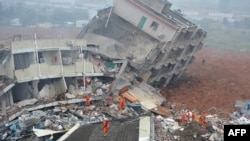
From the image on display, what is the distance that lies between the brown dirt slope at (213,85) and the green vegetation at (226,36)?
1274 centimetres

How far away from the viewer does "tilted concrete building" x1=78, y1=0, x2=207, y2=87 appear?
23941 mm

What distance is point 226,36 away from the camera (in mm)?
57625

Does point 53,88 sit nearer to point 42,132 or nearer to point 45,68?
point 45,68

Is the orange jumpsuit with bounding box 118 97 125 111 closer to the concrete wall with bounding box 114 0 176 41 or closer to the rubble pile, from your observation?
the rubble pile

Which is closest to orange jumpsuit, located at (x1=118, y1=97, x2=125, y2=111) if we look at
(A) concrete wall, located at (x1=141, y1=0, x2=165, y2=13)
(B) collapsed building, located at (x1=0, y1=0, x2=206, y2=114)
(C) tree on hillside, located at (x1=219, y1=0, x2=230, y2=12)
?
(B) collapsed building, located at (x1=0, y1=0, x2=206, y2=114)

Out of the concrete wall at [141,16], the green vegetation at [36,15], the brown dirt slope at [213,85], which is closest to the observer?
the brown dirt slope at [213,85]

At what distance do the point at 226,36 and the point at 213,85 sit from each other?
32.1 meters

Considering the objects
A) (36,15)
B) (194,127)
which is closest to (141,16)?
(194,127)

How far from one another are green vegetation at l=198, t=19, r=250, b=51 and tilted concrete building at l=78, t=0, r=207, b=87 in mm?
24662

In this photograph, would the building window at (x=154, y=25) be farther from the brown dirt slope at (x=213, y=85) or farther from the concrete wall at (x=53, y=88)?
the concrete wall at (x=53, y=88)

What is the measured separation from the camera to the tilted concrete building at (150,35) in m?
23.9

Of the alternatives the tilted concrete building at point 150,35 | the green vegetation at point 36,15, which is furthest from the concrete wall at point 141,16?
the green vegetation at point 36,15

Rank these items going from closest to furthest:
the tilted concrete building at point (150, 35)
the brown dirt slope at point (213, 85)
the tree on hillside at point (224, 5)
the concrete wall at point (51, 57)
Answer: the concrete wall at point (51, 57)
the brown dirt slope at point (213, 85)
the tilted concrete building at point (150, 35)
the tree on hillside at point (224, 5)

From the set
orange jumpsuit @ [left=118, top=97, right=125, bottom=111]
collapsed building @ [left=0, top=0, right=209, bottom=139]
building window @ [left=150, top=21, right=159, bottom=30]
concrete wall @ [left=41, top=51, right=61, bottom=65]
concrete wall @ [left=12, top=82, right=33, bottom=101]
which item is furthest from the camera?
building window @ [left=150, top=21, right=159, bottom=30]
